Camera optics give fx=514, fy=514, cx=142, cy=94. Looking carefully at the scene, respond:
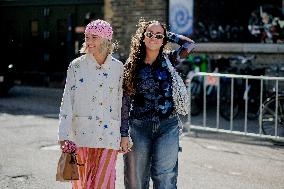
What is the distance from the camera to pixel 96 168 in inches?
159

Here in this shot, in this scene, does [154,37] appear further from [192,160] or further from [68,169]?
[192,160]

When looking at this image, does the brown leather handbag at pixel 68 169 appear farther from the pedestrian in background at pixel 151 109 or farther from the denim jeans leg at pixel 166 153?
the denim jeans leg at pixel 166 153

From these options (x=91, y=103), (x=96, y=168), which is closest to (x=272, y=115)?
(x=96, y=168)

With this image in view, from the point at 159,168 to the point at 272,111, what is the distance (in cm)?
483

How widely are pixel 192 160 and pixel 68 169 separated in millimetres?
3673

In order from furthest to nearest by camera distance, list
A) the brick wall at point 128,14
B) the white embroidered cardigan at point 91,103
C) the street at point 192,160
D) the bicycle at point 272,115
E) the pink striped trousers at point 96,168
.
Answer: the brick wall at point 128,14
the bicycle at point 272,115
the street at point 192,160
the pink striped trousers at point 96,168
the white embroidered cardigan at point 91,103

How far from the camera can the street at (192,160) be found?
6098 millimetres

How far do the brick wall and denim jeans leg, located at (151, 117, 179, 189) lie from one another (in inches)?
386

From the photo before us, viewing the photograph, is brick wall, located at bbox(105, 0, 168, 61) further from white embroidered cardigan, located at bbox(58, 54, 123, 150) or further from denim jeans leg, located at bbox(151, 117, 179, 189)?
white embroidered cardigan, located at bbox(58, 54, 123, 150)

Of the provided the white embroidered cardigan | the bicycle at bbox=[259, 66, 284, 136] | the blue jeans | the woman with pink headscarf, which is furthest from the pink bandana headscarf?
the bicycle at bbox=[259, 66, 284, 136]

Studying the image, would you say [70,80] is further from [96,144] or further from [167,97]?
[167,97]

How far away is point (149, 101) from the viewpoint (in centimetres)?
410

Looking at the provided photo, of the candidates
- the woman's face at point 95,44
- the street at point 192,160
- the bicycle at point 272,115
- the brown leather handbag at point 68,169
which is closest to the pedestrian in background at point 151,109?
the woman's face at point 95,44

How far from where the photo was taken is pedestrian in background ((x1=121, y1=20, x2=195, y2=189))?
13.4ft
